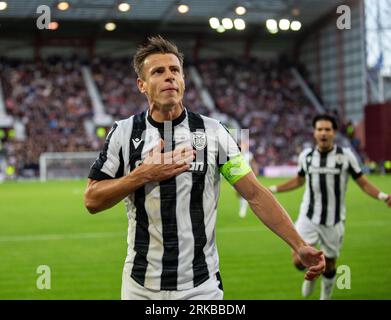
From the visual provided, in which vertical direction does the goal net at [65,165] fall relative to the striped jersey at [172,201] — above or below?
above

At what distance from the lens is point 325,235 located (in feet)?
24.8

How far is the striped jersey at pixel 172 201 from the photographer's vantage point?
145 inches

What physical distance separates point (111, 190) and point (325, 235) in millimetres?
4549

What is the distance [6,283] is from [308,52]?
4149cm

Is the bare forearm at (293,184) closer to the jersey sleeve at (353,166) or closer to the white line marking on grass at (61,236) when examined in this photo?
the jersey sleeve at (353,166)

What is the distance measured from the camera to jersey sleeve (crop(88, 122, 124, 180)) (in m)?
3.72

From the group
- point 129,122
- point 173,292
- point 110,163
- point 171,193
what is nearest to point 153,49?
point 129,122

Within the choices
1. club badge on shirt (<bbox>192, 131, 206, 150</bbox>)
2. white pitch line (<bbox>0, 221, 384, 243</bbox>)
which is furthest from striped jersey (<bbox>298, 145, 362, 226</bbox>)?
white pitch line (<bbox>0, 221, 384, 243</bbox>)

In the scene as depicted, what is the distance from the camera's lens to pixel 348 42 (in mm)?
41875

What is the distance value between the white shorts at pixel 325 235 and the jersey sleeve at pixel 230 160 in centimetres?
400

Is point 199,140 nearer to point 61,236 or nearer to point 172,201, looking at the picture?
point 172,201

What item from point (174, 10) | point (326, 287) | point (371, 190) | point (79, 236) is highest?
point (174, 10)

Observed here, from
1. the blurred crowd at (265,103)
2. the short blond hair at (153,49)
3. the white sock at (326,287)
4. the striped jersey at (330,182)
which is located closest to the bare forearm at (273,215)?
the short blond hair at (153,49)

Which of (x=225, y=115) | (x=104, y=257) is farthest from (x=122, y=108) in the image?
(x=104, y=257)
